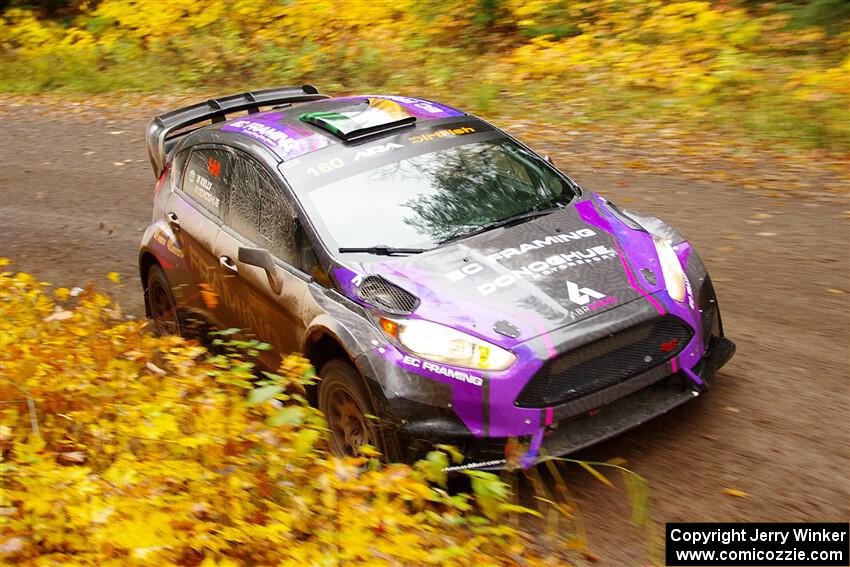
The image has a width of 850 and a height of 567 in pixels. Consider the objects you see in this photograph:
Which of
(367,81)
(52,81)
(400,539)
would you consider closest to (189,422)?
(400,539)

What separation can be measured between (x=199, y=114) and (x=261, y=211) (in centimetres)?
212

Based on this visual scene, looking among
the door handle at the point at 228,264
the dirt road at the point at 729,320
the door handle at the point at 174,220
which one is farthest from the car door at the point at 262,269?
the dirt road at the point at 729,320

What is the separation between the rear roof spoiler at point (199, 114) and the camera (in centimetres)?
755

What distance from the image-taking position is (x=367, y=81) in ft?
47.7

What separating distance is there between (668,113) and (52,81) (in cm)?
1298

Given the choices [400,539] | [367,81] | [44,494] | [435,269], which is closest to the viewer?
[400,539]

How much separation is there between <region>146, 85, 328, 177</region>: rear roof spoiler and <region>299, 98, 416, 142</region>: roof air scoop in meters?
1.38

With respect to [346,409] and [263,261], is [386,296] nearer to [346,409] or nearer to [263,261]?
[346,409]

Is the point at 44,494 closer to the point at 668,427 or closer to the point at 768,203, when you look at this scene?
the point at 668,427

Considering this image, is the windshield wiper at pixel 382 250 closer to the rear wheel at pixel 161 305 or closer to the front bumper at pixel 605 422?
the front bumper at pixel 605 422

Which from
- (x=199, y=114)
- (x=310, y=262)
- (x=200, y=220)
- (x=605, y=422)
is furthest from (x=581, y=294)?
(x=199, y=114)

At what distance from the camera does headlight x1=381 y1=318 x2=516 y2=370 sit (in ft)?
14.8

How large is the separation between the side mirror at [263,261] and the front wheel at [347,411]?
0.67 metres

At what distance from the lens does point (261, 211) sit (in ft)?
19.3
